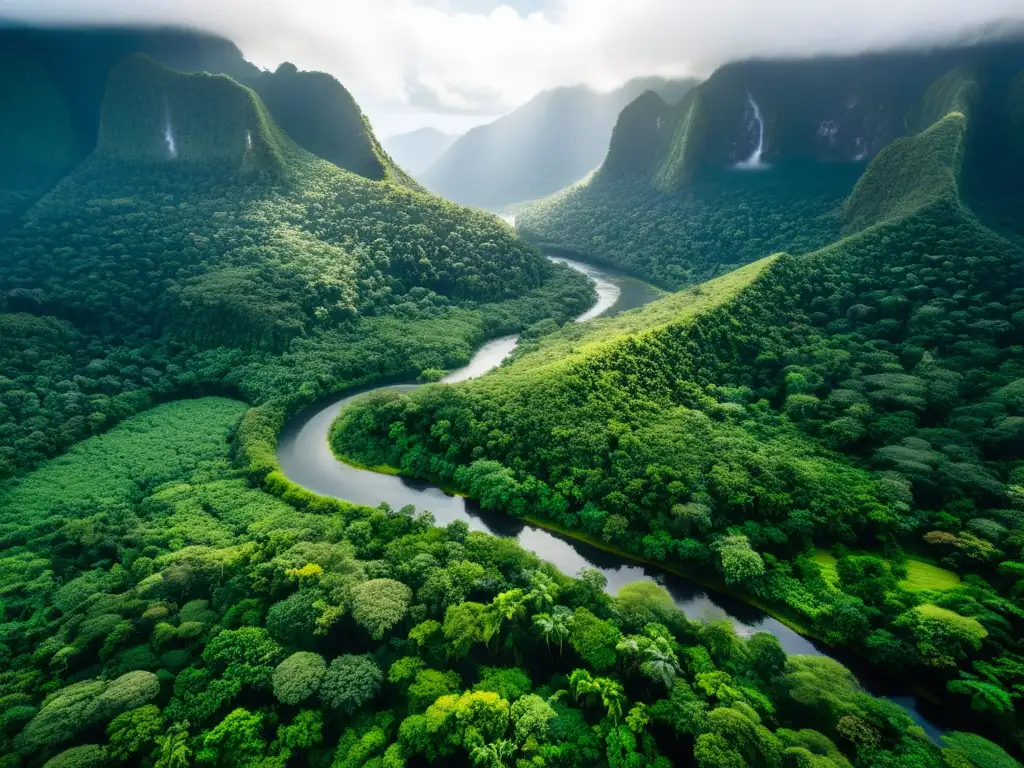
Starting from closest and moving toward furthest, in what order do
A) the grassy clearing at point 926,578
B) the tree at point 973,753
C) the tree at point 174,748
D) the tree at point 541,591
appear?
the tree at point 973,753
the tree at point 174,748
the tree at point 541,591
the grassy clearing at point 926,578

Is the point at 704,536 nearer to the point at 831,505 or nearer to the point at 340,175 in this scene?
the point at 831,505

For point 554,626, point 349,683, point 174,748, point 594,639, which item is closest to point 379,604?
point 349,683

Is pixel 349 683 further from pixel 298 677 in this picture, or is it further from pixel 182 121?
pixel 182 121

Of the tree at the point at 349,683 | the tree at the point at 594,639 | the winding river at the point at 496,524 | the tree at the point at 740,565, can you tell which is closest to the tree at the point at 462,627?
the tree at the point at 349,683


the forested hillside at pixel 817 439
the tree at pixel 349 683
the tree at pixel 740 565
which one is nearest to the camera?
the tree at pixel 349 683

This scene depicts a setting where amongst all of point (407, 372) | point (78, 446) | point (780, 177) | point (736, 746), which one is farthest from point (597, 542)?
point (780, 177)

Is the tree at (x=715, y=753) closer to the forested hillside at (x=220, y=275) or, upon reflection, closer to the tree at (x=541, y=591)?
the tree at (x=541, y=591)
